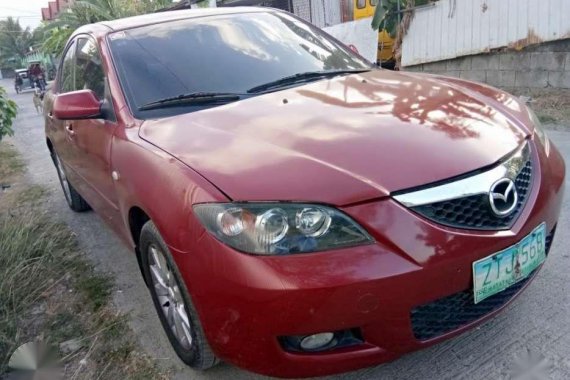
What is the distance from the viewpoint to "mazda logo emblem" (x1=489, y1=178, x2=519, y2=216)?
176 cm

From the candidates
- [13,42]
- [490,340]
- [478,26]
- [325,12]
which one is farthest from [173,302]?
[13,42]

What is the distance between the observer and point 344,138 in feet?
6.26

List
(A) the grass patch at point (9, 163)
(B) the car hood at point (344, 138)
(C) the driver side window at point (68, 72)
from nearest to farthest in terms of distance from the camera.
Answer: (B) the car hood at point (344, 138) < (C) the driver side window at point (68, 72) < (A) the grass patch at point (9, 163)

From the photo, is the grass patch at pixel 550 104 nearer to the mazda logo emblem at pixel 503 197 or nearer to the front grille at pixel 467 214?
the mazda logo emblem at pixel 503 197

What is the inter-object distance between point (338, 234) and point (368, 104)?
2.74 ft

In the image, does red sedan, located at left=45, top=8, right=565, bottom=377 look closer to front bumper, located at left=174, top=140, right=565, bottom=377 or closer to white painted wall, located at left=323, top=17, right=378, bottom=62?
front bumper, located at left=174, top=140, right=565, bottom=377

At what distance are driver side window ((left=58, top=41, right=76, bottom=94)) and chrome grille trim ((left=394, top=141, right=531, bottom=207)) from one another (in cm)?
288

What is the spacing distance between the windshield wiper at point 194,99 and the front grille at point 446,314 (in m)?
1.37

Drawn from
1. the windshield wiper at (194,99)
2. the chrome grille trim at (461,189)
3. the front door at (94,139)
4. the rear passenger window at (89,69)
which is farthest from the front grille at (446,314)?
the rear passenger window at (89,69)

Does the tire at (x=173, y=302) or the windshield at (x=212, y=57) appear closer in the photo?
the tire at (x=173, y=302)

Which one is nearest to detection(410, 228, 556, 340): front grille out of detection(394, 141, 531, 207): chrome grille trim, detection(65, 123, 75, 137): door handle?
detection(394, 141, 531, 207): chrome grille trim

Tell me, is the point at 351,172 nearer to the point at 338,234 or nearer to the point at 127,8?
the point at 338,234

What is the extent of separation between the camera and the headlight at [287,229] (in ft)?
5.32

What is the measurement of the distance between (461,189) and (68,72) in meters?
Result: 3.31
